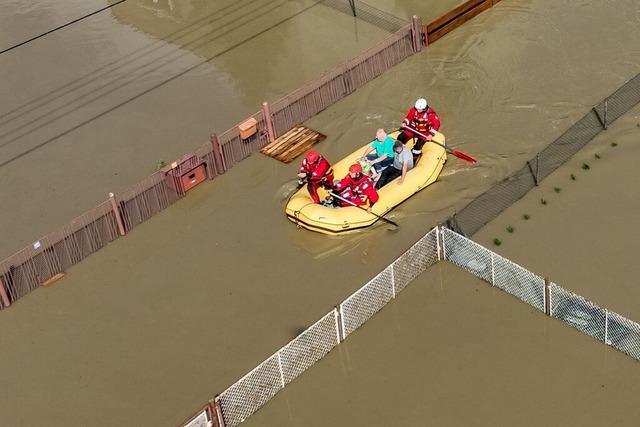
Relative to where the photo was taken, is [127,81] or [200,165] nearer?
[200,165]

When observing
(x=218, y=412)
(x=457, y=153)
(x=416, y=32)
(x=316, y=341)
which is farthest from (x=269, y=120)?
(x=218, y=412)

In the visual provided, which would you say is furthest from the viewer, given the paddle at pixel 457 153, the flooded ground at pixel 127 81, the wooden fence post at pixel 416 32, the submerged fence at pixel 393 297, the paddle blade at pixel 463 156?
the wooden fence post at pixel 416 32

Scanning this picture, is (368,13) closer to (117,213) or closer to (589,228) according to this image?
(117,213)

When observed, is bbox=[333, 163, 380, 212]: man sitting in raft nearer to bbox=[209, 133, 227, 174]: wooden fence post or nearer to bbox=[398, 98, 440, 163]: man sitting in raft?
bbox=[398, 98, 440, 163]: man sitting in raft

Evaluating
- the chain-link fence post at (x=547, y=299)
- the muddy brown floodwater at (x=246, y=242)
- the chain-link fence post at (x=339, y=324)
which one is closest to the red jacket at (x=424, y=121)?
the muddy brown floodwater at (x=246, y=242)

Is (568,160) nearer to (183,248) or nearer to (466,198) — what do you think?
(466,198)

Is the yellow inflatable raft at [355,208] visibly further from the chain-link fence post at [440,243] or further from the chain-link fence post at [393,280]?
the chain-link fence post at [393,280]
